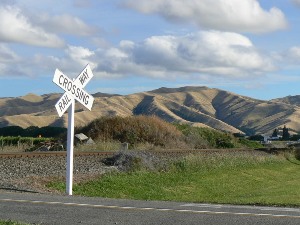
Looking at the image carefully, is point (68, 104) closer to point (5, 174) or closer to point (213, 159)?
point (5, 174)

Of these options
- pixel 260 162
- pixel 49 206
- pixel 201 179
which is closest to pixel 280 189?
pixel 201 179

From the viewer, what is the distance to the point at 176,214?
40.2ft

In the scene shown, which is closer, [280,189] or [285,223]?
[285,223]

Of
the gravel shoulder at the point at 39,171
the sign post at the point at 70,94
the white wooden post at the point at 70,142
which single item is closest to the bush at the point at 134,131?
the gravel shoulder at the point at 39,171

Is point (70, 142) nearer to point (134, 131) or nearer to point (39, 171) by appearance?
point (39, 171)

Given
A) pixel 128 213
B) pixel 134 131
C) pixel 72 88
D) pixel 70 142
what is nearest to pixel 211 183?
pixel 70 142

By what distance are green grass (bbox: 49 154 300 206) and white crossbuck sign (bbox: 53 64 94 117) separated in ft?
14.5

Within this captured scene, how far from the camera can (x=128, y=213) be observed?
12.4m

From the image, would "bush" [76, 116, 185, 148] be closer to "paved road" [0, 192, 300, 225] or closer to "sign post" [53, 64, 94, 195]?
"sign post" [53, 64, 94, 195]

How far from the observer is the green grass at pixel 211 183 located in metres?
21.9

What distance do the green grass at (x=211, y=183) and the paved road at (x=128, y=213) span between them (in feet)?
13.0

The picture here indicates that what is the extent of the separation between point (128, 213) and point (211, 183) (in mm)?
16520

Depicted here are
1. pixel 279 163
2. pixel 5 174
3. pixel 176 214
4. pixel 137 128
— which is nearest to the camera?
pixel 176 214

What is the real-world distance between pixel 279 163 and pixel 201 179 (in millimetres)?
15858
